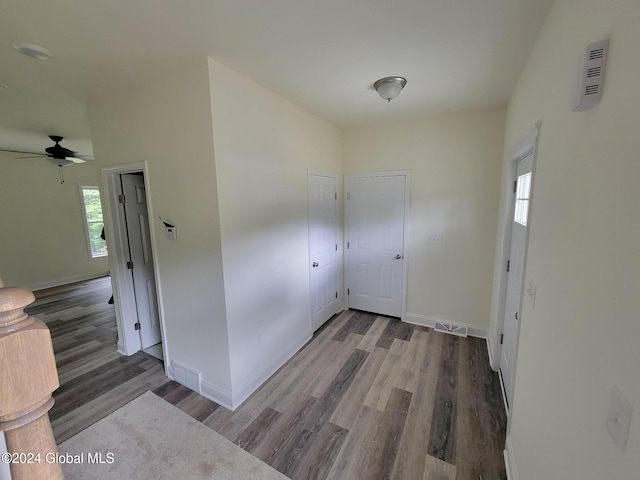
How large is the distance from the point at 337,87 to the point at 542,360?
2384 millimetres

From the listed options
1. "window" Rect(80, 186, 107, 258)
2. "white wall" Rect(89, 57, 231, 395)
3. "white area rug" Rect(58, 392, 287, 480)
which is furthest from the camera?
"window" Rect(80, 186, 107, 258)

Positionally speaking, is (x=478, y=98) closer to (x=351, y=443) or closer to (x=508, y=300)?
(x=508, y=300)

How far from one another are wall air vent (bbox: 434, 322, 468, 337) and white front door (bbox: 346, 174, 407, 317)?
0.51 meters

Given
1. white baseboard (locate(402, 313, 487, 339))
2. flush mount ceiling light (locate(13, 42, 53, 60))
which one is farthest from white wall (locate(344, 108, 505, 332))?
flush mount ceiling light (locate(13, 42, 53, 60))

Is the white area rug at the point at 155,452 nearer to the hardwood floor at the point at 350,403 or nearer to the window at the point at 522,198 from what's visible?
the hardwood floor at the point at 350,403

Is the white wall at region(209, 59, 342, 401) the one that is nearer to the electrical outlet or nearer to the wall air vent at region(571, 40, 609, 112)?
the electrical outlet

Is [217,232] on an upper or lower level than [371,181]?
lower

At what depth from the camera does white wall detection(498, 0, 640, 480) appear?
2.15 feet

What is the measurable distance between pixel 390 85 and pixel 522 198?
1.36 m

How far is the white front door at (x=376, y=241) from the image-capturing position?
139 inches

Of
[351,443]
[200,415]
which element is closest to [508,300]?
[351,443]

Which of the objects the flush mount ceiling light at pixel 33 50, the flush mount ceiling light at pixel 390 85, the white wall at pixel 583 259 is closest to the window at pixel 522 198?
the white wall at pixel 583 259

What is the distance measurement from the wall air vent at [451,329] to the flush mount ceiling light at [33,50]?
170 inches

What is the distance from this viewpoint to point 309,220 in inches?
123
